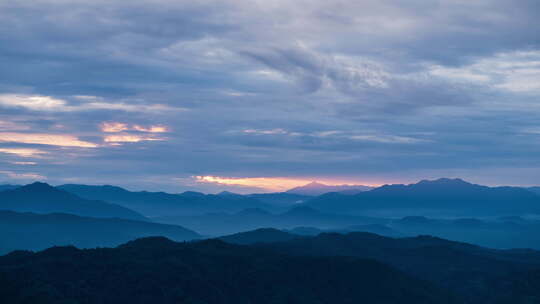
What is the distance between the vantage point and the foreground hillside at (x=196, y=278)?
139 meters

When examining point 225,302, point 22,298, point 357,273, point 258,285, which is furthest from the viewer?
point 357,273

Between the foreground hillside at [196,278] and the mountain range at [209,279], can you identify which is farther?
the mountain range at [209,279]

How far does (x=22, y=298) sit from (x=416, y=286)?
11558 cm

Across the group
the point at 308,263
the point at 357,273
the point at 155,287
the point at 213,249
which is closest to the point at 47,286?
the point at 155,287

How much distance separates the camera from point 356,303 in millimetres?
161250

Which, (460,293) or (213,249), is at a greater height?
(213,249)

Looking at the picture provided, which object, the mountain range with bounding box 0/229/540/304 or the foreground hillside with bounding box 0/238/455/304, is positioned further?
the mountain range with bounding box 0/229/540/304

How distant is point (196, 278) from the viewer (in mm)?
155250

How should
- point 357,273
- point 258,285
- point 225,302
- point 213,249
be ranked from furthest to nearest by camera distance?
A: point 213,249 < point 357,273 < point 258,285 < point 225,302

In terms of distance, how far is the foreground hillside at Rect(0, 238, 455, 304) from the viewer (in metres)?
139

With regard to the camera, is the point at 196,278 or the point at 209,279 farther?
the point at 209,279

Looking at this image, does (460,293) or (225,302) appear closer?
(225,302)

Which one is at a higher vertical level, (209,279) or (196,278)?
(196,278)

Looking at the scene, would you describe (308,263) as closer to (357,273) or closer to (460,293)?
(357,273)
